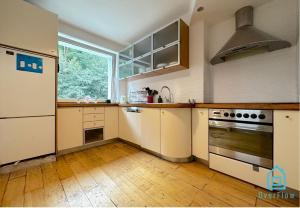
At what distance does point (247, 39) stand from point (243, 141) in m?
1.18

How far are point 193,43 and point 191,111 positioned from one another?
1143 millimetres

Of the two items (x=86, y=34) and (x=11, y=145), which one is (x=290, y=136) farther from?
(x=86, y=34)

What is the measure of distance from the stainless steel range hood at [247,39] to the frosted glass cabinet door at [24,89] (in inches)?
93.8

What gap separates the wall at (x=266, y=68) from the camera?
4.77 ft

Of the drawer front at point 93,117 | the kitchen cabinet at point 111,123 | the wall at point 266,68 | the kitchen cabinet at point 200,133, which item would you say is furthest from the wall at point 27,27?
the wall at point 266,68

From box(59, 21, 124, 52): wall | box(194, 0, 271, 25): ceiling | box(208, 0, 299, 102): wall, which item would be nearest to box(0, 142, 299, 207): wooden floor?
box(208, 0, 299, 102): wall

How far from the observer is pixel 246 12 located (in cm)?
166

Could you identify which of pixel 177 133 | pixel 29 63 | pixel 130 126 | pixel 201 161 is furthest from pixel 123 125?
pixel 29 63

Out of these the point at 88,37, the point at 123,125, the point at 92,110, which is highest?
the point at 88,37

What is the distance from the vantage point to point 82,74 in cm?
285

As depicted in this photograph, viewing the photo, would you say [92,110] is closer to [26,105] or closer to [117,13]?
[26,105]

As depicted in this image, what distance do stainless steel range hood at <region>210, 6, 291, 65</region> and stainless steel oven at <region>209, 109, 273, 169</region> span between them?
763 mm

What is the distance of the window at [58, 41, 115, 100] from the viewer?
2.58 meters

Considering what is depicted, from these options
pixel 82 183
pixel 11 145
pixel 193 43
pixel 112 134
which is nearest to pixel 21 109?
pixel 11 145
